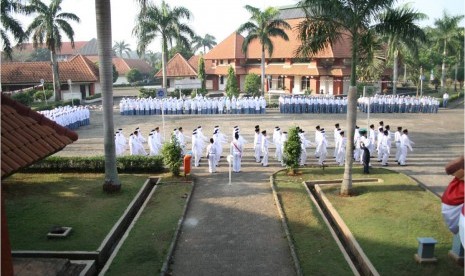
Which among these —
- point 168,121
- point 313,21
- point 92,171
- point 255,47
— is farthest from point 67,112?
point 255,47

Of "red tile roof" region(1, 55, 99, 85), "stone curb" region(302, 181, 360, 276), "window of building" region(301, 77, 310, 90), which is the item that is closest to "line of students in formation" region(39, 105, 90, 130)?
"stone curb" region(302, 181, 360, 276)

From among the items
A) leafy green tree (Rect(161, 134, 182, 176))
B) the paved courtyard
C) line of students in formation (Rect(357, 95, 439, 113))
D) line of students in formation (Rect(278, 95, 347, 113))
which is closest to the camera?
the paved courtyard

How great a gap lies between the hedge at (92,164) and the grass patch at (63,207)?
0.41 m

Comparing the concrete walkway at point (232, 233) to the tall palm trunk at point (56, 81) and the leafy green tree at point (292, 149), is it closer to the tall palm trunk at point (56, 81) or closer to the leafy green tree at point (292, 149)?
the leafy green tree at point (292, 149)

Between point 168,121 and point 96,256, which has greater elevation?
point 168,121

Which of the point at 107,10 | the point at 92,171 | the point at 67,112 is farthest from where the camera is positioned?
the point at 67,112

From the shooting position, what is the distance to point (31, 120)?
6.16 metres

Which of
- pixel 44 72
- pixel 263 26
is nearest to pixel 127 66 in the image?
pixel 44 72

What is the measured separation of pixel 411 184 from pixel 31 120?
37.4 ft

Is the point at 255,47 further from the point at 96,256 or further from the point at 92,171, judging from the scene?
the point at 96,256

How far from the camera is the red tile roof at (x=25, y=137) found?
5.11m

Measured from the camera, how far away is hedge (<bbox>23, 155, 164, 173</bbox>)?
1498cm

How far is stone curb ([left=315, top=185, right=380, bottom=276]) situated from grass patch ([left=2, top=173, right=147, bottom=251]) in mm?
5725

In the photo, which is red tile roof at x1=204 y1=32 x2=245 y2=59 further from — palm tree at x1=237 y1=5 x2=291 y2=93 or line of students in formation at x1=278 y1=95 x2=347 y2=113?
line of students in formation at x1=278 y1=95 x2=347 y2=113
